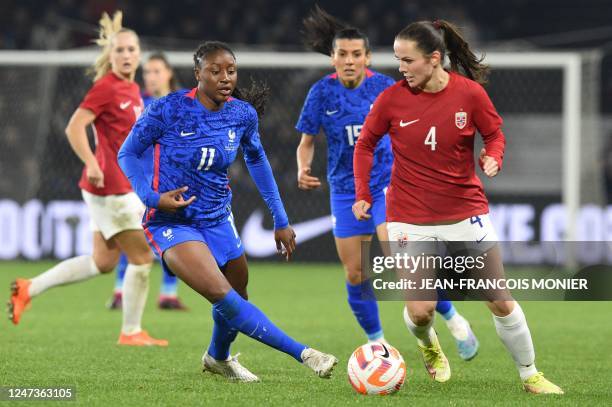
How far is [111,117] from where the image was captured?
855 cm

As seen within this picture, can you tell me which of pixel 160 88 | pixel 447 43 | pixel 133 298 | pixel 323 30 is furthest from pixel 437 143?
pixel 160 88

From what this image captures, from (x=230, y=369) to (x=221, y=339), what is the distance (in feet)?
0.57

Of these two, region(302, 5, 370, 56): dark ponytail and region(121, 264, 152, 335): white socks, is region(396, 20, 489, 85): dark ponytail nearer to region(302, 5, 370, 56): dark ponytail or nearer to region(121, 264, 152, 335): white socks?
region(302, 5, 370, 56): dark ponytail

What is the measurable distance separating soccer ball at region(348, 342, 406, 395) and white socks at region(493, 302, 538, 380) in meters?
0.56

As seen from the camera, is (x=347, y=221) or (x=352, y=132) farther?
(x=347, y=221)

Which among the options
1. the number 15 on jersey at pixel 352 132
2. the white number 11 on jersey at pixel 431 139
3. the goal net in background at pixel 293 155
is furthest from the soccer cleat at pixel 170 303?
the white number 11 on jersey at pixel 431 139

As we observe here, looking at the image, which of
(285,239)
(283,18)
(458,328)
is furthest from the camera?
(283,18)

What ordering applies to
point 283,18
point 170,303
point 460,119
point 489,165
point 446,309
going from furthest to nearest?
point 283,18 < point 170,303 < point 446,309 < point 460,119 < point 489,165

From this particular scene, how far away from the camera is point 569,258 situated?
49.1 feet

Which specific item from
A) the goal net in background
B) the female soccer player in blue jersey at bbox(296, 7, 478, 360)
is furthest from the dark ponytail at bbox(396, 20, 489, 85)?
the goal net in background

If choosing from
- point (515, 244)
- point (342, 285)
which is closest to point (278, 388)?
point (342, 285)

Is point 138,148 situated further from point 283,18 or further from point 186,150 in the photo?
point 283,18

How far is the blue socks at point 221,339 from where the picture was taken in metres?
6.41

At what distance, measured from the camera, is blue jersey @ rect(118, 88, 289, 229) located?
6133 mm
